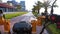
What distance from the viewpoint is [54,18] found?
12.4 ft

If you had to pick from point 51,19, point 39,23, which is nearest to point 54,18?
point 51,19

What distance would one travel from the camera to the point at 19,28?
1344 centimetres

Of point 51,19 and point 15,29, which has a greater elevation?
point 51,19

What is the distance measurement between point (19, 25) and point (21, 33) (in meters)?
0.74

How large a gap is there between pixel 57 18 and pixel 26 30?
9562mm

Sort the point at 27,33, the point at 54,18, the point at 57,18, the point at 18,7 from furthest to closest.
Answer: the point at 18,7, the point at 27,33, the point at 57,18, the point at 54,18

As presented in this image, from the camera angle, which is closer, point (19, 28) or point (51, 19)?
point (51, 19)

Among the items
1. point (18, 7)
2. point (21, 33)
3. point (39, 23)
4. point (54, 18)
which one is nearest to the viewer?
point (54, 18)

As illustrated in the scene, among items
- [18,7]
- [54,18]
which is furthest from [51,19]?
[18,7]

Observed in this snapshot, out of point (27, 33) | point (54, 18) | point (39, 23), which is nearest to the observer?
point (54, 18)

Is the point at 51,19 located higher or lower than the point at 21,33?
higher

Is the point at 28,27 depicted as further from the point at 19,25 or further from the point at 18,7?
the point at 18,7

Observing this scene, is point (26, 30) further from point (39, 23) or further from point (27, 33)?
point (39, 23)

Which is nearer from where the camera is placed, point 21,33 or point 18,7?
point 21,33
